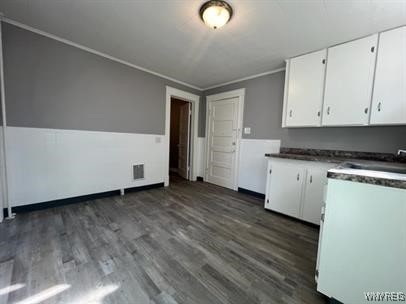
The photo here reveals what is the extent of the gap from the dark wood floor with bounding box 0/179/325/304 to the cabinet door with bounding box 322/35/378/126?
1.52m

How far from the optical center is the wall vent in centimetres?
308

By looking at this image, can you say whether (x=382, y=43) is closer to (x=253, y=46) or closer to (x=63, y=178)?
(x=253, y=46)

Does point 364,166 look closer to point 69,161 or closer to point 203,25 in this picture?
point 203,25

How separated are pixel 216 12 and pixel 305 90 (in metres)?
1.65

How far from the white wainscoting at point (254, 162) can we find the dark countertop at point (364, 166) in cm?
30

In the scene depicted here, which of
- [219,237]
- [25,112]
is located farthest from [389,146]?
[25,112]

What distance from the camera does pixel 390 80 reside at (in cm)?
174

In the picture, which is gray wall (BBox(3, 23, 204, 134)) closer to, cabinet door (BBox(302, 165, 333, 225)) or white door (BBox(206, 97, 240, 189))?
white door (BBox(206, 97, 240, 189))

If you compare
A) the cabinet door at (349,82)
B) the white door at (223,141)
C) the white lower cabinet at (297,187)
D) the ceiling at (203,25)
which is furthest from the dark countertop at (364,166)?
the ceiling at (203,25)

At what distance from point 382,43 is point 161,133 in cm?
343

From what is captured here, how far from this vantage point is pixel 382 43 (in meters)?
1.77

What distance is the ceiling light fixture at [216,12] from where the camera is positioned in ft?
4.87

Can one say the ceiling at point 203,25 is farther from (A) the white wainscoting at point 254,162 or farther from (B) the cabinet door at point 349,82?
(A) the white wainscoting at point 254,162

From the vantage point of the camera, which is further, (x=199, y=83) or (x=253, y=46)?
(x=199, y=83)
